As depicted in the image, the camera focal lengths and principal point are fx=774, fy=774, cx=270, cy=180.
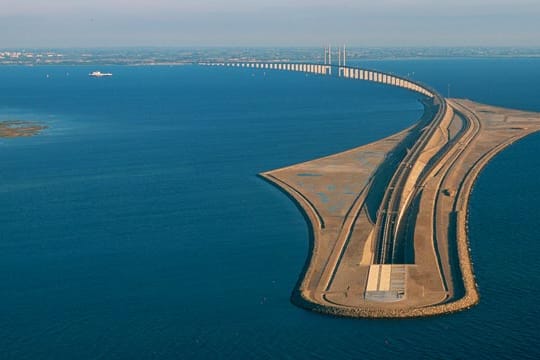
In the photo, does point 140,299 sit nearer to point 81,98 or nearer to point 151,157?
point 151,157

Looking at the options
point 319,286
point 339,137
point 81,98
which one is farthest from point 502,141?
point 81,98

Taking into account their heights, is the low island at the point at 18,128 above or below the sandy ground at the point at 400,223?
below

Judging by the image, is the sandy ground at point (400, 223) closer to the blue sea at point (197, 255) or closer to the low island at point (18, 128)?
the blue sea at point (197, 255)

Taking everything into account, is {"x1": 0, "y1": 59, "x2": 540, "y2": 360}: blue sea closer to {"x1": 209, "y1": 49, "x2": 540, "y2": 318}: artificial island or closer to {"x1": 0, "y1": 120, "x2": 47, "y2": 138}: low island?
{"x1": 209, "y1": 49, "x2": 540, "y2": 318}: artificial island

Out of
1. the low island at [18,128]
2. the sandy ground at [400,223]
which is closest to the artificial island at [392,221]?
the sandy ground at [400,223]

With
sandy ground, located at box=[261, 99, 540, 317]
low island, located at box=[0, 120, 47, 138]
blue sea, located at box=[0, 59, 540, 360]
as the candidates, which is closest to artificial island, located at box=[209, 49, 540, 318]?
sandy ground, located at box=[261, 99, 540, 317]

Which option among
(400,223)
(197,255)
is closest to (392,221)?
(400,223)
